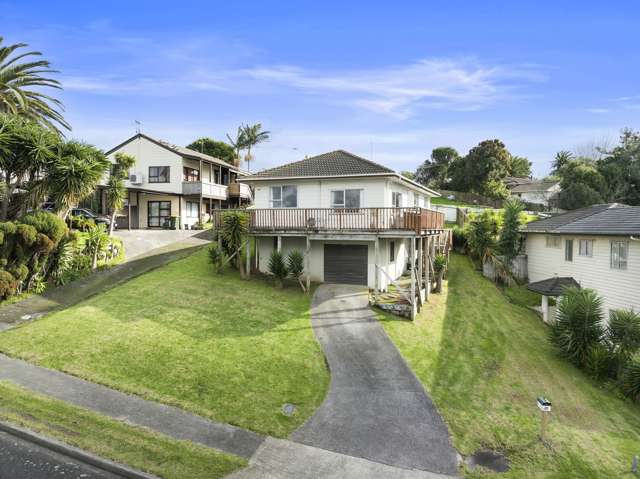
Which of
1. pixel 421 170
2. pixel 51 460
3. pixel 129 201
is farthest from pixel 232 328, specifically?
pixel 421 170

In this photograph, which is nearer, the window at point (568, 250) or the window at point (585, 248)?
the window at point (585, 248)

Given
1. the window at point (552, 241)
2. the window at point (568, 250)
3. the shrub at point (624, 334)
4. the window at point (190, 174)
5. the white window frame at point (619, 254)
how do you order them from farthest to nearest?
the window at point (190, 174)
the window at point (552, 241)
the window at point (568, 250)
the white window frame at point (619, 254)
the shrub at point (624, 334)

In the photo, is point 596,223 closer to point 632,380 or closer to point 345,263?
point 632,380

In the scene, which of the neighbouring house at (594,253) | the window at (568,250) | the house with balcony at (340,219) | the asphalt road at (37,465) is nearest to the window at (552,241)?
the neighbouring house at (594,253)

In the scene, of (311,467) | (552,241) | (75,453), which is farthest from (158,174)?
(311,467)

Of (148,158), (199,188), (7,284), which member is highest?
(148,158)

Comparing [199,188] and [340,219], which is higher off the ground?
[199,188]

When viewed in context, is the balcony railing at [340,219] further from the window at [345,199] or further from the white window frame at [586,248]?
the white window frame at [586,248]
